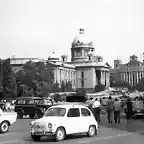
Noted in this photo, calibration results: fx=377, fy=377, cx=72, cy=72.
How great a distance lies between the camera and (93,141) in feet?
49.2

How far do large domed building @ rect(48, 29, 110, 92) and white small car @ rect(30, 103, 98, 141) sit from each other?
115 metres

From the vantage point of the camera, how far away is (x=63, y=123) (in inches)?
592

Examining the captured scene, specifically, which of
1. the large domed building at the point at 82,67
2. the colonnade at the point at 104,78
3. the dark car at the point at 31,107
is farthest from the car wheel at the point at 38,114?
the colonnade at the point at 104,78

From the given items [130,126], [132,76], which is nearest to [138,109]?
[130,126]

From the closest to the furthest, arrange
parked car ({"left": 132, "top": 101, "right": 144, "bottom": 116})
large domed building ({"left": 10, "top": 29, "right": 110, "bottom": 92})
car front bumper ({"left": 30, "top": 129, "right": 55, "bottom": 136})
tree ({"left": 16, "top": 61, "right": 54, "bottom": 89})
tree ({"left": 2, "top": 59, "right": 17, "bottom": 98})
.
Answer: car front bumper ({"left": 30, "top": 129, "right": 55, "bottom": 136}), parked car ({"left": 132, "top": 101, "right": 144, "bottom": 116}), tree ({"left": 2, "top": 59, "right": 17, "bottom": 98}), tree ({"left": 16, "top": 61, "right": 54, "bottom": 89}), large domed building ({"left": 10, "top": 29, "right": 110, "bottom": 92})

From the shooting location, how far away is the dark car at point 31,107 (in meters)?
28.1

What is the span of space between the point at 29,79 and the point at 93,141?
2668 inches

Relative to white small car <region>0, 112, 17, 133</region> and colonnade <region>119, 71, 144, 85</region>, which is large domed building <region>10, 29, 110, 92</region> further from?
white small car <region>0, 112, 17, 133</region>

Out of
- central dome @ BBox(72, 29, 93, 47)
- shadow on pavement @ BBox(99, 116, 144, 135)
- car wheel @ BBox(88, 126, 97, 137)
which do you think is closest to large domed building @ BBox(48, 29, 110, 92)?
central dome @ BBox(72, 29, 93, 47)

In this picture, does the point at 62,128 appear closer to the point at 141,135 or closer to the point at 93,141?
the point at 93,141

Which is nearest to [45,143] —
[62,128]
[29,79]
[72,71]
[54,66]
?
[62,128]

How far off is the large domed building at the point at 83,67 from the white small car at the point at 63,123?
115 meters

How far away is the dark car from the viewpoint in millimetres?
28087

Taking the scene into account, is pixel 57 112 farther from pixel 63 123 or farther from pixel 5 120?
pixel 5 120
